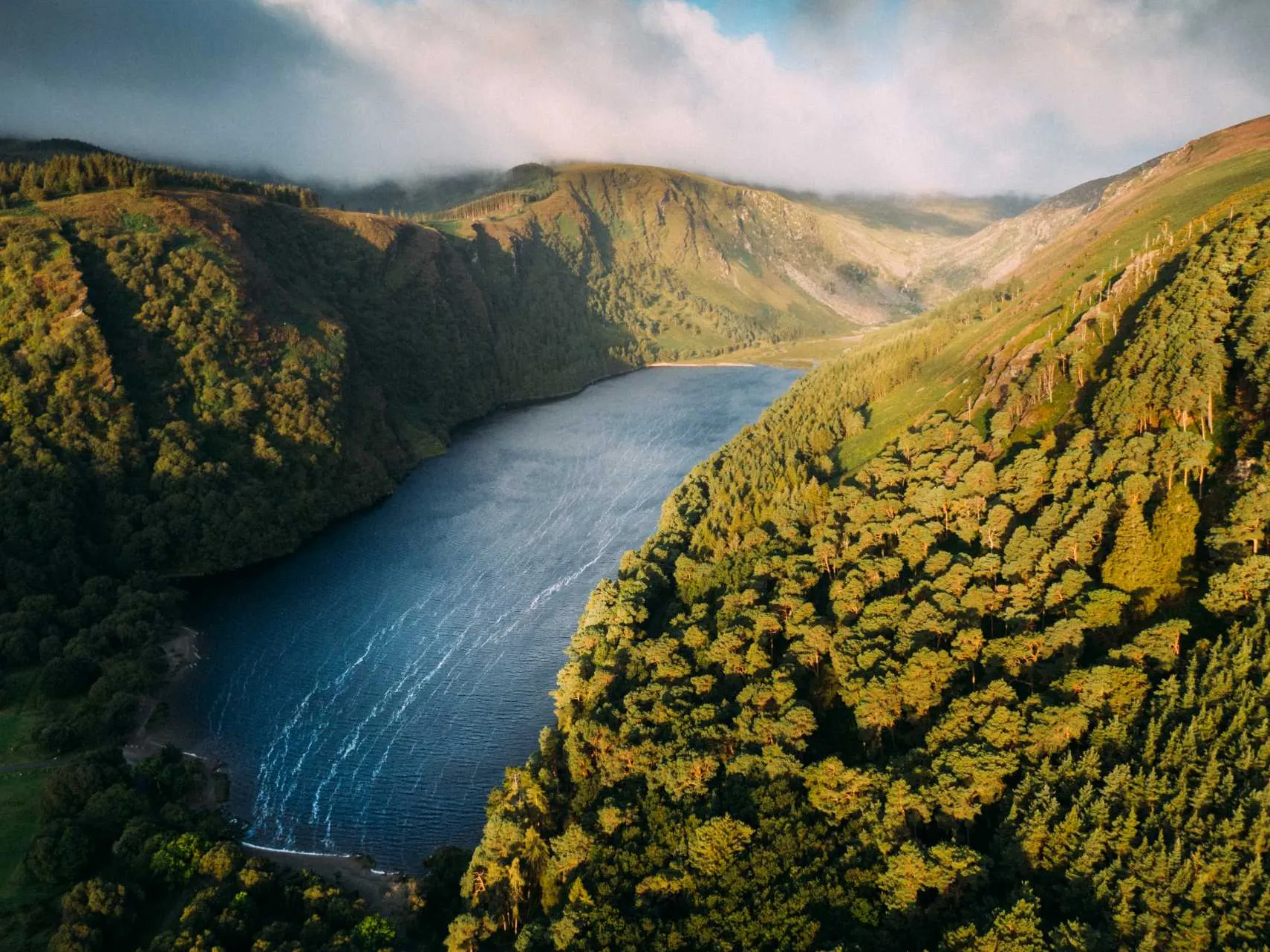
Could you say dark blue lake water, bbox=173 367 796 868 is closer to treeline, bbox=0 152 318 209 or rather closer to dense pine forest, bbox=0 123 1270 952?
dense pine forest, bbox=0 123 1270 952

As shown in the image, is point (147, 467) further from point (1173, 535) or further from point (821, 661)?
point (1173, 535)

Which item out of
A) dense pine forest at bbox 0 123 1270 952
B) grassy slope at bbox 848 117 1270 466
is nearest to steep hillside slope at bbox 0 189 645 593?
dense pine forest at bbox 0 123 1270 952

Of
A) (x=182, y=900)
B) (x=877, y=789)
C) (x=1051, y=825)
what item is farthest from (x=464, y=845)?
(x=1051, y=825)

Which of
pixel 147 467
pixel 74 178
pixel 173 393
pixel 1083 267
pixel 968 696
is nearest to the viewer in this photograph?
pixel 968 696

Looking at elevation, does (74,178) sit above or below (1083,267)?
above

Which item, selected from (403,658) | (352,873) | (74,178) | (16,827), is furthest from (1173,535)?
(74,178)
